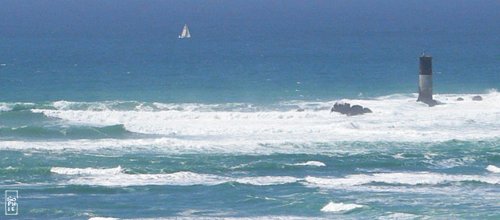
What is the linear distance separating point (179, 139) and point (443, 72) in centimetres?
3753

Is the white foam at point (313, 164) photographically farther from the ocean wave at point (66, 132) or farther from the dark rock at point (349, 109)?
the dark rock at point (349, 109)

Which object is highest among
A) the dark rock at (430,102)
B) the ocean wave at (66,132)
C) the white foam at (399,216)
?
the dark rock at (430,102)

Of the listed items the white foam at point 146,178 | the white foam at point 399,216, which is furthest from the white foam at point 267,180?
the white foam at point 399,216

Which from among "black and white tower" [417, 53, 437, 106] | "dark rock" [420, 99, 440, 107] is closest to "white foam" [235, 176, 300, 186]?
"black and white tower" [417, 53, 437, 106]

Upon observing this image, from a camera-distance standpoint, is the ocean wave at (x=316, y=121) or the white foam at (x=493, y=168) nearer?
the white foam at (x=493, y=168)

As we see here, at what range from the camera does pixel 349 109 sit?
69.2m

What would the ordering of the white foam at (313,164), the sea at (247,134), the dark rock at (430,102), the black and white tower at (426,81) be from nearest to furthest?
the sea at (247,134) → the white foam at (313,164) → the black and white tower at (426,81) → the dark rock at (430,102)

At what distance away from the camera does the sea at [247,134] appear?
4875 cm

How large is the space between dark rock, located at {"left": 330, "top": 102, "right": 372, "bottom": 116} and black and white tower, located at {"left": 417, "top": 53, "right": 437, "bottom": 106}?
Result: 3.68 m

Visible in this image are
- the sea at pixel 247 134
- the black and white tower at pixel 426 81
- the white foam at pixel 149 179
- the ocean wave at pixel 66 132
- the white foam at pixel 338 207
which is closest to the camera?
the white foam at pixel 338 207

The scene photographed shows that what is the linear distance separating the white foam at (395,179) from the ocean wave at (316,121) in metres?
8.30

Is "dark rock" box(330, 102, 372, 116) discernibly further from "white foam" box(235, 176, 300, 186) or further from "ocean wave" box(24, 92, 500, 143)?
"white foam" box(235, 176, 300, 186)

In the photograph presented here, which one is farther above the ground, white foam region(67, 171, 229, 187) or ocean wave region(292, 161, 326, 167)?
ocean wave region(292, 161, 326, 167)

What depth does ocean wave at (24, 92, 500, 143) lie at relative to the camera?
62.9 m
